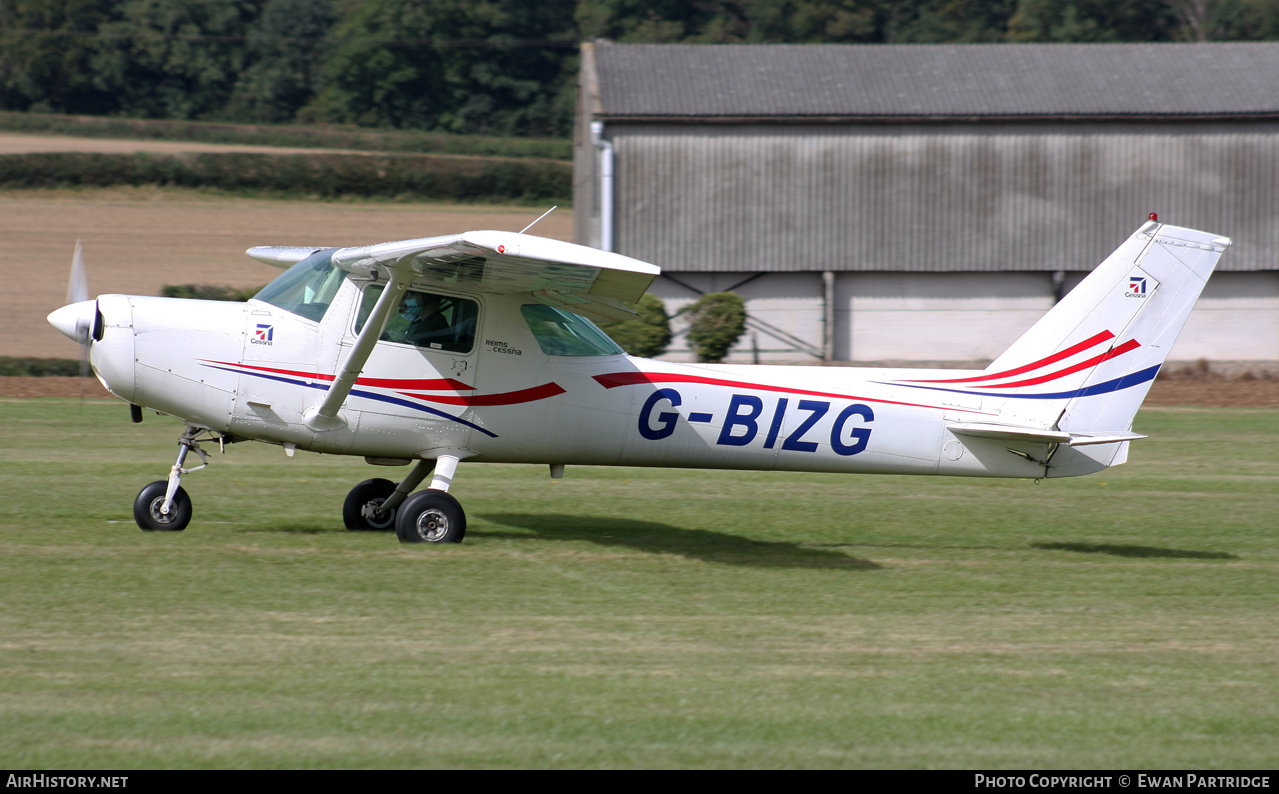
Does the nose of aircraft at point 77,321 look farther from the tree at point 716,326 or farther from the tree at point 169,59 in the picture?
the tree at point 169,59

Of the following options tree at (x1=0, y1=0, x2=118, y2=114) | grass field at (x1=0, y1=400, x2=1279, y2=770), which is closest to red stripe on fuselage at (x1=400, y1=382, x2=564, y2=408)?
grass field at (x1=0, y1=400, x2=1279, y2=770)

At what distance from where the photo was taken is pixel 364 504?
10859 mm

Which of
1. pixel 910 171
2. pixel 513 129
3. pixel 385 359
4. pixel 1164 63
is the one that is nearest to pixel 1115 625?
pixel 385 359

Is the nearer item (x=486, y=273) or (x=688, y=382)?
(x=486, y=273)

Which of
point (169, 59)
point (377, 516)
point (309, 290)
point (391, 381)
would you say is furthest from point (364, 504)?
point (169, 59)

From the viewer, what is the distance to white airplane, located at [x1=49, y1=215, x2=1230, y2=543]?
9.61m

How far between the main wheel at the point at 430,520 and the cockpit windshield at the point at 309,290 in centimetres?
167

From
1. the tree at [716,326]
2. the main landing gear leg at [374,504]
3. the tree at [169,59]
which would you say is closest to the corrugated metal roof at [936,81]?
the tree at [716,326]

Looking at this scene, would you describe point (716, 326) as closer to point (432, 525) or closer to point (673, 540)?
point (673, 540)

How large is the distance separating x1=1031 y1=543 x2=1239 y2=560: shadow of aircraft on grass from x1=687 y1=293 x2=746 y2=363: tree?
18697 mm

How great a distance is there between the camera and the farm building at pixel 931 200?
32406 mm

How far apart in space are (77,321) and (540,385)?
3.56 metres

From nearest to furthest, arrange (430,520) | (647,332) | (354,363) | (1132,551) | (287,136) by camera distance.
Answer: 1. (354,363)
2. (430,520)
3. (1132,551)
4. (647,332)
5. (287,136)

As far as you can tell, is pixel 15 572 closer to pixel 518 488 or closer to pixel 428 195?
pixel 518 488
